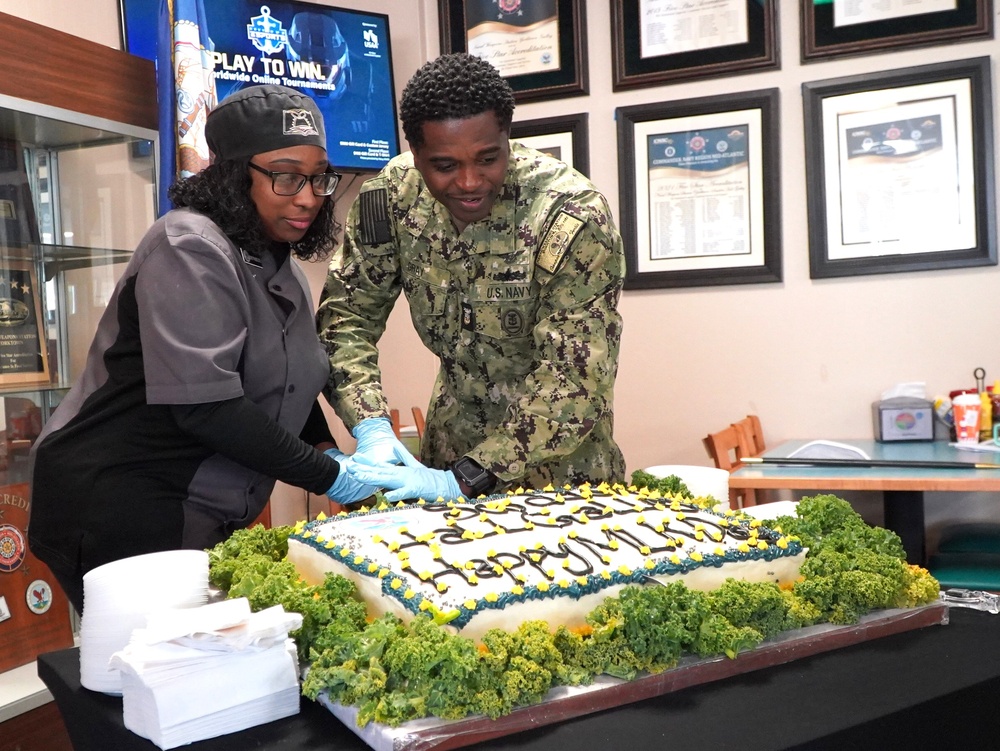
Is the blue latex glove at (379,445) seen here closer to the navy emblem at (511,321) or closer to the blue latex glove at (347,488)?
the blue latex glove at (347,488)

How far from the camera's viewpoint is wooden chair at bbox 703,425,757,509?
2869mm

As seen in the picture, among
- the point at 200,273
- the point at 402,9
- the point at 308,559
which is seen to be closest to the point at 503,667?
the point at 308,559

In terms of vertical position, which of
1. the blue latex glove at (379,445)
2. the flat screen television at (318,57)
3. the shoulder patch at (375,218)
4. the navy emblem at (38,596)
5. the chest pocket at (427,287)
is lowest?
the navy emblem at (38,596)

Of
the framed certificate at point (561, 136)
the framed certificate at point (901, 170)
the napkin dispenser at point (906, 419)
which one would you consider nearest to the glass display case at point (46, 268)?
the framed certificate at point (561, 136)

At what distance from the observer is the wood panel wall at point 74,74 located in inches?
88.7

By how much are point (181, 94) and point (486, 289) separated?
1.37m

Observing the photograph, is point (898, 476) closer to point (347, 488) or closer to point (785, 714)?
point (347, 488)

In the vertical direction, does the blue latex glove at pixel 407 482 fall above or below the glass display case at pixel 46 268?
below

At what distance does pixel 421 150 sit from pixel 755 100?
2.25 metres

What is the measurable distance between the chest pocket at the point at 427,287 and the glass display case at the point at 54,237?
3.85 feet

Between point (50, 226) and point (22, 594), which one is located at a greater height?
point (50, 226)

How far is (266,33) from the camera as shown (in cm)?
317

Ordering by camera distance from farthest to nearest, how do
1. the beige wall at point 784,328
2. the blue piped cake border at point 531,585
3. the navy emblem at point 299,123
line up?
the beige wall at point 784,328 → the navy emblem at point 299,123 → the blue piped cake border at point 531,585

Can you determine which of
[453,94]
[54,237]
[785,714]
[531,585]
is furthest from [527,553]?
[54,237]
